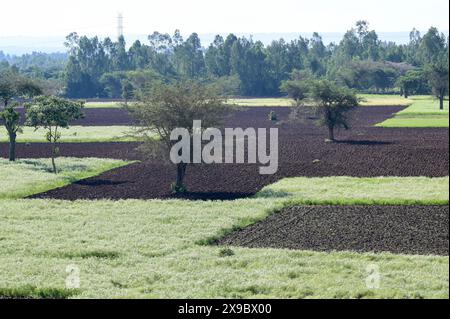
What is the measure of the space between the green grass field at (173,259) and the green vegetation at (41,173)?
6.47 meters

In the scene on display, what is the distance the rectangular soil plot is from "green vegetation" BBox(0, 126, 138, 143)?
145ft

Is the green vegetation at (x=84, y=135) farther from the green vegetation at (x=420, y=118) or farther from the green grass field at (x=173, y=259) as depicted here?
the green grass field at (x=173, y=259)

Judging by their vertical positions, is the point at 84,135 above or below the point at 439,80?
below

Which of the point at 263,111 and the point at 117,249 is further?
the point at 263,111

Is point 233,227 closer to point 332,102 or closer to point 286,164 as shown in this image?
point 286,164

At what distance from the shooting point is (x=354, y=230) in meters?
37.7

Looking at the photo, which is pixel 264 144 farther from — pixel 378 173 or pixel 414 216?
pixel 414 216

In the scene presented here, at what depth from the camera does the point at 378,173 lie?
58.0m

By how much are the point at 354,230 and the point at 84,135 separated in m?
66.7

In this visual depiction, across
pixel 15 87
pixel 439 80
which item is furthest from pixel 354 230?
pixel 439 80

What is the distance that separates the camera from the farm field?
27.3 m
